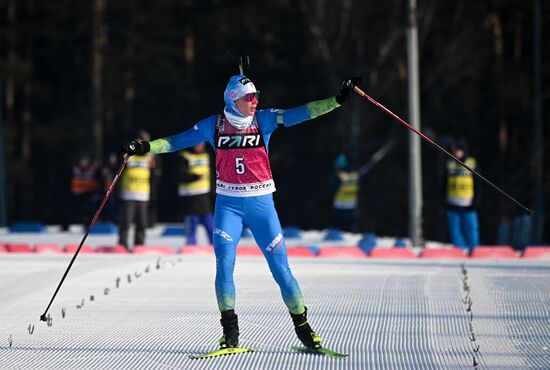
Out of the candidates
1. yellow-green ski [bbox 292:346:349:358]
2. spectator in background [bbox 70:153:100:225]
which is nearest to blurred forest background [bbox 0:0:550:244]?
spectator in background [bbox 70:153:100:225]

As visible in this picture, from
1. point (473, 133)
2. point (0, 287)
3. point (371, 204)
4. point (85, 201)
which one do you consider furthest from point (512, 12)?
point (0, 287)

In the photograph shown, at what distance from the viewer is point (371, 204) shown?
46656 mm

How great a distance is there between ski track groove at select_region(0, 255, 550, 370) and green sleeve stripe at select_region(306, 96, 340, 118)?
61.8 inches

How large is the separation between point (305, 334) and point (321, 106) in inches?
58.7

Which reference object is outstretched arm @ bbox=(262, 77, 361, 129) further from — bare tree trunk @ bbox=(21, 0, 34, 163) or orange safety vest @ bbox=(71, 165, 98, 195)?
bare tree trunk @ bbox=(21, 0, 34, 163)

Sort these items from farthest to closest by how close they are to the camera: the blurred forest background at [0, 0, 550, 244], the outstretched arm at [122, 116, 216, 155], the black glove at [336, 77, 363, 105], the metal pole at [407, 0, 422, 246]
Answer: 1. the blurred forest background at [0, 0, 550, 244]
2. the metal pole at [407, 0, 422, 246]
3. the outstretched arm at [122, 116, 216, 155]
4. the black glove at [336, 77, 363, 105]

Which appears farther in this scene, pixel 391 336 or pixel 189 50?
pixel 189 50

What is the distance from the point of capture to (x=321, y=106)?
8.66 m

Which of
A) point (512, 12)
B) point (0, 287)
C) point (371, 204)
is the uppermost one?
point (512, 12)

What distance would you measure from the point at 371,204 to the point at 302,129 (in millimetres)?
3634

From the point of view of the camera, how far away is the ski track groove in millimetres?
8375

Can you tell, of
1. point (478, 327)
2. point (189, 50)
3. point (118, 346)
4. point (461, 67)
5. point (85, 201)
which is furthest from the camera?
point (189, 50)

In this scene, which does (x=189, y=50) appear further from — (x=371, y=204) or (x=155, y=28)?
(x=371, y=204)

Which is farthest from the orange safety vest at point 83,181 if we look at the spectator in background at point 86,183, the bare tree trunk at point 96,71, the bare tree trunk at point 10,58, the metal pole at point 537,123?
the bare tree trunk at point 10,58
